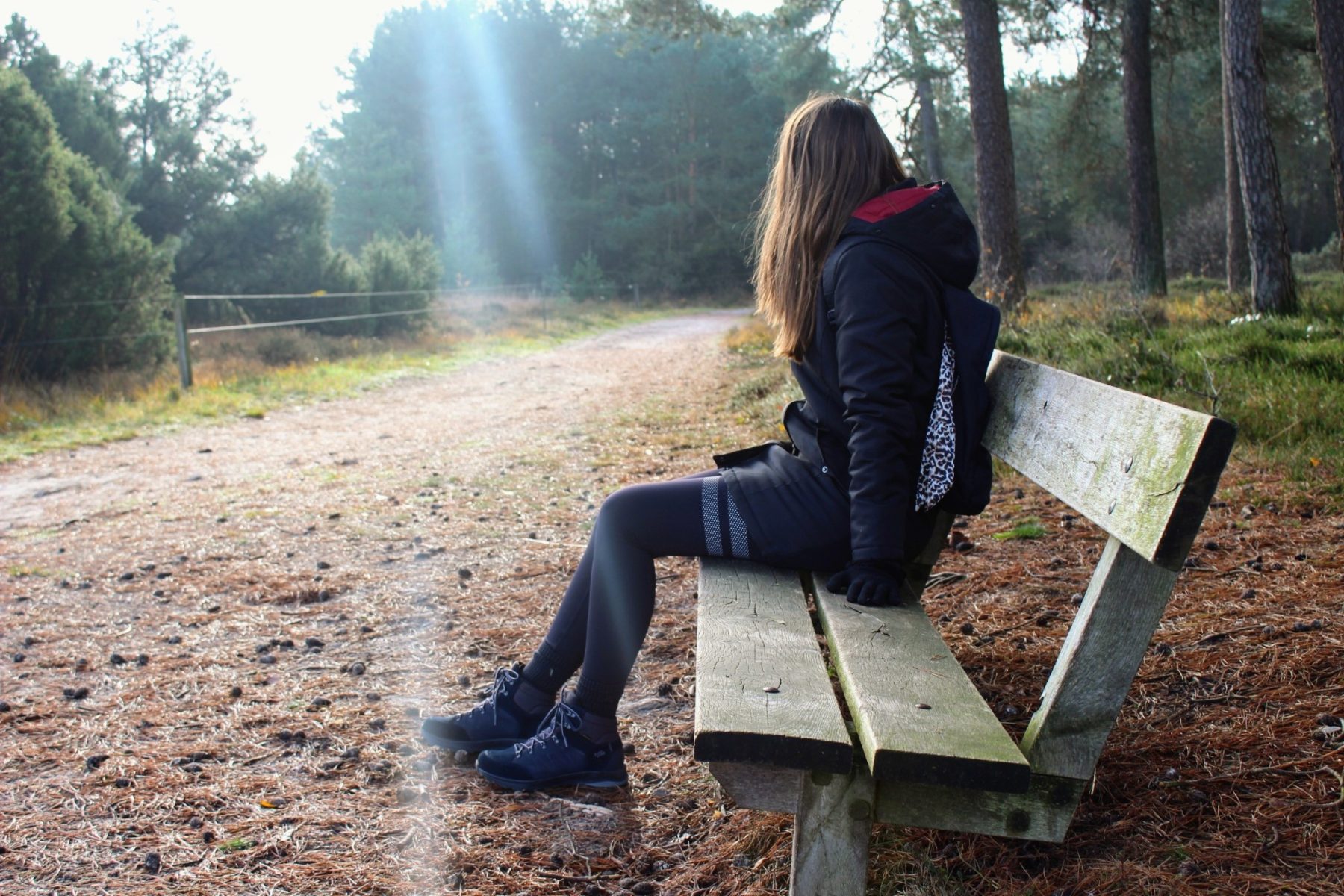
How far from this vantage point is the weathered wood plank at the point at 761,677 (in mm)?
1652

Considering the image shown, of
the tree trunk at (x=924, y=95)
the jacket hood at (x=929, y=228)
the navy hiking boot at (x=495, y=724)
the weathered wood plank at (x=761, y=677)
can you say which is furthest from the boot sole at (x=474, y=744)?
the tree trunk at (x=924, y=95)

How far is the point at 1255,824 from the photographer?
2016 millimetres

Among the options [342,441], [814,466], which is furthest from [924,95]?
[814,466]

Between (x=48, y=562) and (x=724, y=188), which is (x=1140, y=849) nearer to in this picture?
(x=48, y=562)

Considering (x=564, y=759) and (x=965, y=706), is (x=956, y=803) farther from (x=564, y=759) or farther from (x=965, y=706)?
(x=564, y=759)

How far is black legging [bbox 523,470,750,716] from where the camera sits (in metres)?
2.49

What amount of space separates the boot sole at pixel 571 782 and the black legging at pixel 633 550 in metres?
0.17

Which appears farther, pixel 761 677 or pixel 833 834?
pixel 761 677

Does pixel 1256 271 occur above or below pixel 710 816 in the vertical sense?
above

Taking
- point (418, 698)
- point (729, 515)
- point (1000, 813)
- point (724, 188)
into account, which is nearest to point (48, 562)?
point (418, 698)

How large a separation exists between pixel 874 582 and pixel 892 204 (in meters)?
0.87

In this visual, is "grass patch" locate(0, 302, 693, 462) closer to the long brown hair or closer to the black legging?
the black legging

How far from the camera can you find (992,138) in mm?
11852

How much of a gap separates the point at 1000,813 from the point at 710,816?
2.82ft
